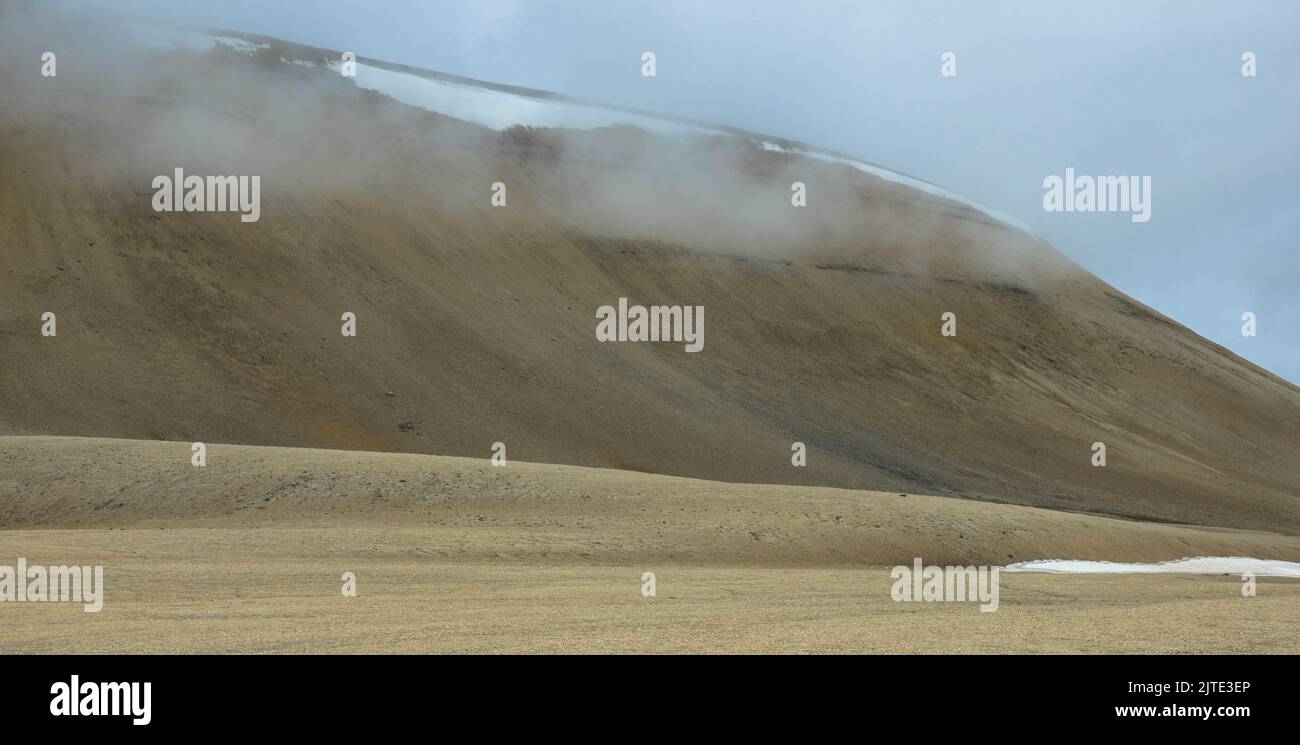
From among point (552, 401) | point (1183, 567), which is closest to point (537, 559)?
point (1183, 567)

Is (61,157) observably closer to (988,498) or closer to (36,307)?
(36,307)

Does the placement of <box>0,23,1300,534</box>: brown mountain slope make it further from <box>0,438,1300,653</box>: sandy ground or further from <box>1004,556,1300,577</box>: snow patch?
<box>0,438,1300,653</box>: sandy ground

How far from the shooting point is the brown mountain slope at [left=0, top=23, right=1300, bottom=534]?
57.3m

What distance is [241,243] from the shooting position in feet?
220

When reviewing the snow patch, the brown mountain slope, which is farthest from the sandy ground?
the brown mountain slope

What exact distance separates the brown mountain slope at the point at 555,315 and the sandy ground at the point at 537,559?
2338 cm

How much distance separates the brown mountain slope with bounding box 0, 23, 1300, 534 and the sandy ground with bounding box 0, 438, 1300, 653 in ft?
76.7

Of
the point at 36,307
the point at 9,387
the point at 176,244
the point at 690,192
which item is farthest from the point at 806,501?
the point at 690,192

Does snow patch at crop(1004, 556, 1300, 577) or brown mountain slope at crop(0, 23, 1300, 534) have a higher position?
brown mountain slope at crop(0, 23, 1300, 534)

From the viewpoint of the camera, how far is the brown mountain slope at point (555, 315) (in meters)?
57.3

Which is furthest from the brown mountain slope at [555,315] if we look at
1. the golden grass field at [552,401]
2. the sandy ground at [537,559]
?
the sandy ground at [537,559]

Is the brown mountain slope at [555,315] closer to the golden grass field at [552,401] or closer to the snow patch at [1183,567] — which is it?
the golden grass field at [552,401]

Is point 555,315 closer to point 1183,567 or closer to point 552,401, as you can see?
point 552,401

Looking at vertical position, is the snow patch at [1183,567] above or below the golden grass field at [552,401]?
below
